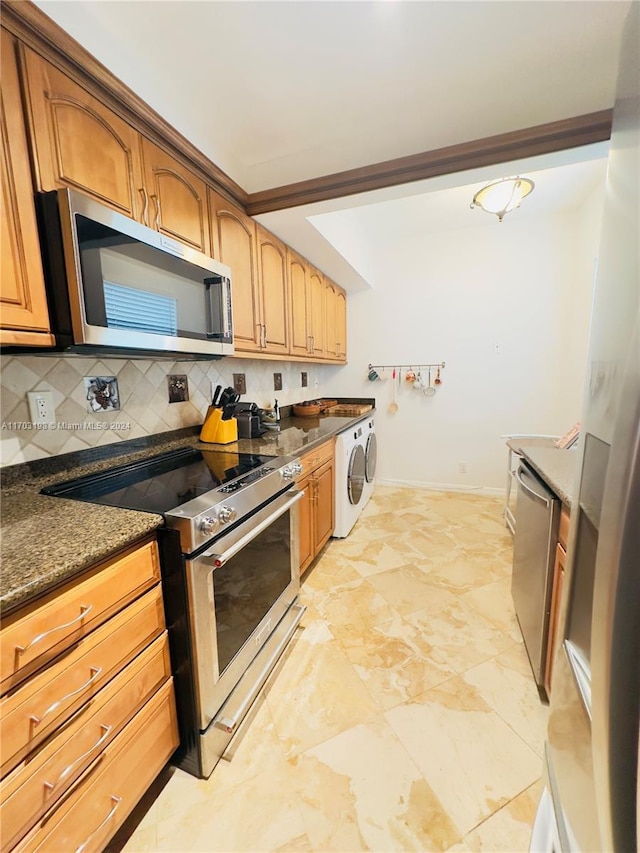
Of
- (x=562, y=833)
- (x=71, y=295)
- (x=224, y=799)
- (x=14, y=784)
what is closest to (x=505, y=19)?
(x=71, y=295)

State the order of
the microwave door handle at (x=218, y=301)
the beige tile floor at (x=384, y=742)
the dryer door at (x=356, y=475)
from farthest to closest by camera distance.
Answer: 1. the dryer door at (x=356, y=475)
2. the microwave door handle at (x=218, y=301)
3. the beige tile floor at (x=384, y=742)

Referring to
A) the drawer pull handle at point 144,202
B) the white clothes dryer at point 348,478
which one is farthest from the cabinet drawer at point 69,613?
the white clothes dryer at point 348,478

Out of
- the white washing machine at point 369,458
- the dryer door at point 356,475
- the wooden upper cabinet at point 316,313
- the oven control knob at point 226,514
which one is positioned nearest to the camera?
the oven control knob at point 226,514

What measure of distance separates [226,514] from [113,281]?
A: 2.73 feet

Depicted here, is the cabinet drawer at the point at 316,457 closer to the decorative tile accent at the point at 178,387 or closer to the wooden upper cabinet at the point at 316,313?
the decorative tile accent at the point at 178,387

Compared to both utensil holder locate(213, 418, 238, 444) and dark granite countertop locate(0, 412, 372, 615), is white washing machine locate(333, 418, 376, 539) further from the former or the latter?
dark granite countertop locate(0, 412, 372, 615)

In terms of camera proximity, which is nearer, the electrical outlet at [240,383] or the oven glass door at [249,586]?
the oven glass door at [249,586]

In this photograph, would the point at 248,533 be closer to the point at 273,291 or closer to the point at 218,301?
the point at 218,301

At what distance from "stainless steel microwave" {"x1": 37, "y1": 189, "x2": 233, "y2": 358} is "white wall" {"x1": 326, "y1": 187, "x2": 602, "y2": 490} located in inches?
106

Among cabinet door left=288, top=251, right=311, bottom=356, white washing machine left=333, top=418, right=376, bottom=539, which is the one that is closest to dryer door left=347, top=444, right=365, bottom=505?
white washing machine left=333, top=418, right=376, bottom=539

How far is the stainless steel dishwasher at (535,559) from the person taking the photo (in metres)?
1.26

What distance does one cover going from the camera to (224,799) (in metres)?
1.07

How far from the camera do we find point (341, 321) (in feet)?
12.1

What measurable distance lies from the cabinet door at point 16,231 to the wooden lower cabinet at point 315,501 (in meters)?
1.31
